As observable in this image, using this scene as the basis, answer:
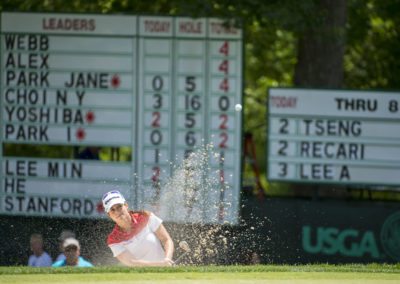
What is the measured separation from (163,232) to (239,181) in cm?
413

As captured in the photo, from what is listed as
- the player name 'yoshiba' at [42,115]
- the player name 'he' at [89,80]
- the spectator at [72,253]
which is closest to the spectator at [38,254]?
the spectator at [72,253]

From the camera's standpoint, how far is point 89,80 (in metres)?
14.2

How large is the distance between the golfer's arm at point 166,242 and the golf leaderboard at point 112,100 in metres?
3.90

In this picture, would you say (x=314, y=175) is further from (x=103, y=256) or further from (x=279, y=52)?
(x=279, y=52)

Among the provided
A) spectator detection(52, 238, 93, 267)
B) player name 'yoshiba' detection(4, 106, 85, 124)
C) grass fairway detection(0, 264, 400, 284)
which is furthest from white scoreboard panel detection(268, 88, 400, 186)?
grass fairway detection(0, 264, 400, 284)

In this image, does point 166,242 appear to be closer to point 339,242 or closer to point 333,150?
A: point 339,242

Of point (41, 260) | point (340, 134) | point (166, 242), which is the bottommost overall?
point (41, 260)

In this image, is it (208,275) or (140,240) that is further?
(140,240)

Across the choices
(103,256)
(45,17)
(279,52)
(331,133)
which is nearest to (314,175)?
(331,133)

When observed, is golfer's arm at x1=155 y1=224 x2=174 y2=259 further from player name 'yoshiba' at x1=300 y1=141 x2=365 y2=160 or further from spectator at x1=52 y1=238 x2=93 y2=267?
player name 'yoshiba' at x1=300 y1=141 x2=365 y2=160

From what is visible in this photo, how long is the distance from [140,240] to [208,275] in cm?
142

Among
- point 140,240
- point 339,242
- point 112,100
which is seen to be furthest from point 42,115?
point 140,240

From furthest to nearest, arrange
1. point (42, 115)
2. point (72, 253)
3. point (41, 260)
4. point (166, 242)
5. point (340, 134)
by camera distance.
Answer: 1. point (42, 115)
2. point (340, 134)
3. point (41, 260)
4. point (72, 253)
5. point (166, 242)

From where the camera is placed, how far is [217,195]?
45.0 ft
